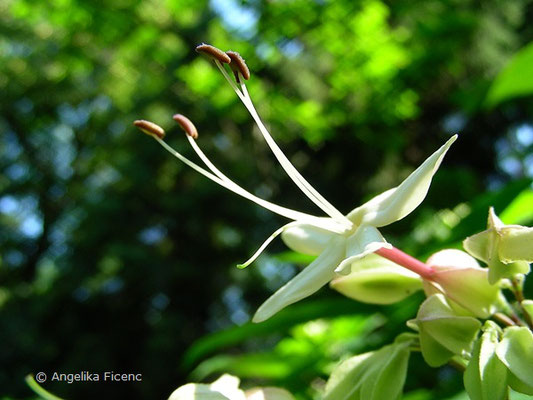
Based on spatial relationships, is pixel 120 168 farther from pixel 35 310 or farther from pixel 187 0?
pixel 187 0

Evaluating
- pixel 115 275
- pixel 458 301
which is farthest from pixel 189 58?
pixel 458 301

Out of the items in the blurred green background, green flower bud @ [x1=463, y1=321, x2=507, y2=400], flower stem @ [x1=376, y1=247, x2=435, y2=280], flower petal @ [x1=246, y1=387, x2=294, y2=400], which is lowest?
the blurred green background

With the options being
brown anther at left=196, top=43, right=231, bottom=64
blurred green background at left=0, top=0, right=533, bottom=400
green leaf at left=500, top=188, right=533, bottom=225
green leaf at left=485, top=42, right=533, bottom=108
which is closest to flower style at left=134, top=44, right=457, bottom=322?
brown anther at left=196, top=43, right=231, bottom=64

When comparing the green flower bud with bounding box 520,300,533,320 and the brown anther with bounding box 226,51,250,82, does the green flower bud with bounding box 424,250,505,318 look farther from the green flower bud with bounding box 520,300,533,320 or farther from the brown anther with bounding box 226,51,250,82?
the brown anther with bounding box 226,51,250,82

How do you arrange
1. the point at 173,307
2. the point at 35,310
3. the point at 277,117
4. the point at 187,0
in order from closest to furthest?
the point at 187,0
the point at 277,117
the point at 35,310
the point at 173,307

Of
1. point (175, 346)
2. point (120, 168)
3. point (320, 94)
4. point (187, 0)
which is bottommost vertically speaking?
point (175, 346)

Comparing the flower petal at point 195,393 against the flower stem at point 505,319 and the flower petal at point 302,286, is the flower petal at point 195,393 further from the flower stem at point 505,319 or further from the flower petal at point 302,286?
the flower stem at point 505,319
